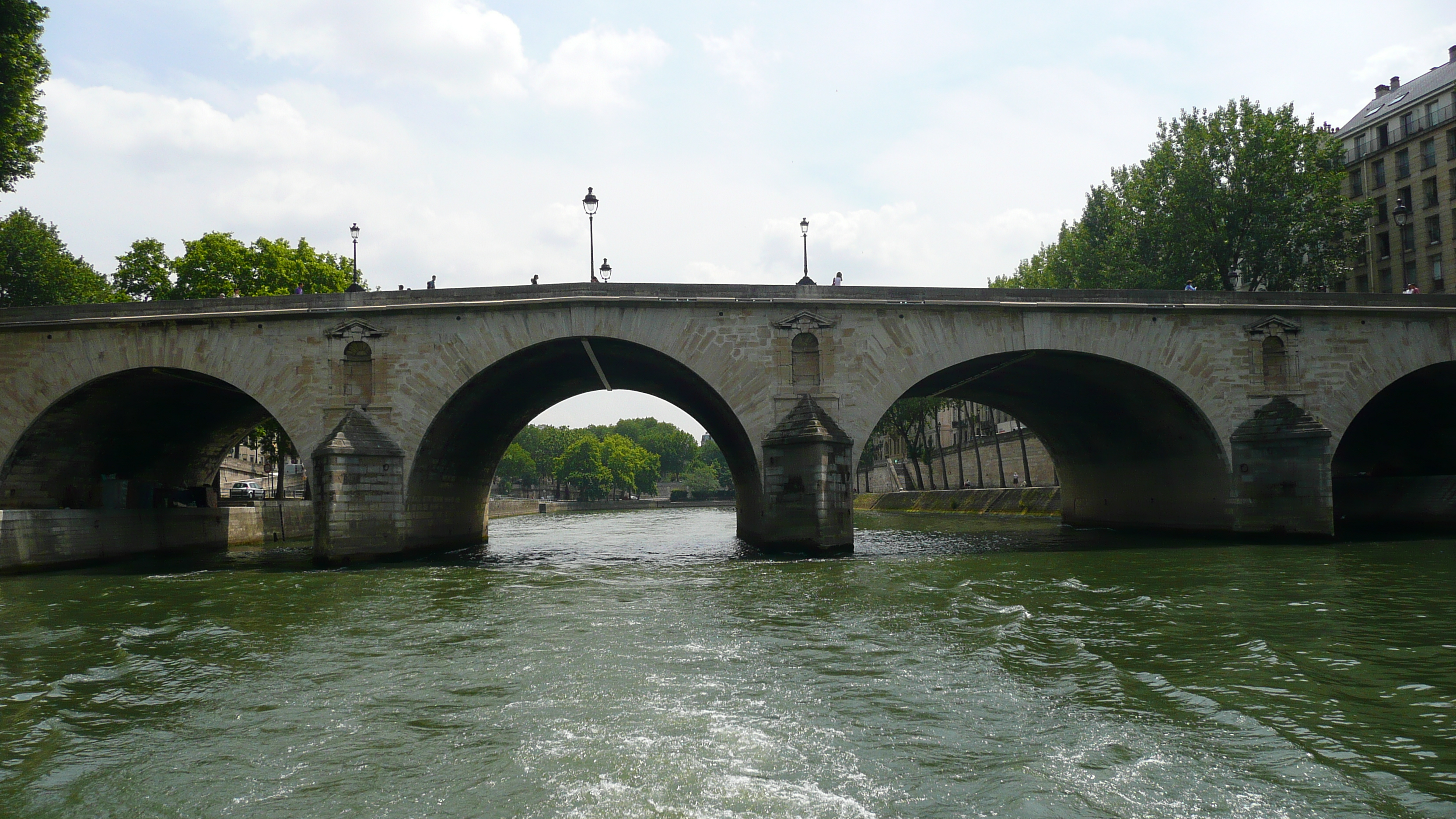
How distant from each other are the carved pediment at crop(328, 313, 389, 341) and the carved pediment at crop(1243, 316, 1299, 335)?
81.4 ft

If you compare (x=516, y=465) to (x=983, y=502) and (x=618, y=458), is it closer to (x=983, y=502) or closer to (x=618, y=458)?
(x=618, y=458)

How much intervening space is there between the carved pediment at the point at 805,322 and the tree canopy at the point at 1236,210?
20.3 meters

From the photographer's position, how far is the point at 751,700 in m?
9.66

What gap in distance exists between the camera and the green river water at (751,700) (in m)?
6.98

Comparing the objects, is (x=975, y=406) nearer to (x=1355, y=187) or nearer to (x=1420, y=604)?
(x=1355, y=187)

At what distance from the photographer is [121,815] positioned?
6.81m

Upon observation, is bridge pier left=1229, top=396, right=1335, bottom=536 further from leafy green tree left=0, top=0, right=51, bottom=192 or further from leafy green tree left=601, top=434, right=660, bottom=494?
leafy green tree left=601, top=434, right=660, bottom=494

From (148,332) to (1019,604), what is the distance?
2373 centimetres

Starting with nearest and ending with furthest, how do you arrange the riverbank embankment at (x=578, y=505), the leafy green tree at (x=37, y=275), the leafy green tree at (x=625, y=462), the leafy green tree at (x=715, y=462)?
the leafy green tree at (x=37, y=275), the riverbank embankment at (x=578, y=505), the leafy green tree at (x=625, y=462), the leafy green tree at (x=715, y=462)

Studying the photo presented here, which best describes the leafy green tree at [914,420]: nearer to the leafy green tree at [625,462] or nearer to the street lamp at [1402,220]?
the street lamp at [1402,220]

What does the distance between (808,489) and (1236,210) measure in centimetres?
2651

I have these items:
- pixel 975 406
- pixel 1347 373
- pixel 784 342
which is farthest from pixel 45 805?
pixel 975 406

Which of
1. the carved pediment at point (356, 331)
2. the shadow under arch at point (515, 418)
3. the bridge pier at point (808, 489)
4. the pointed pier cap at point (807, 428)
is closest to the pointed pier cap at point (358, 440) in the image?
the shadow under arch at point (515, 418)

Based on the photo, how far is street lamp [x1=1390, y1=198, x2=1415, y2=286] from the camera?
3219 cm
